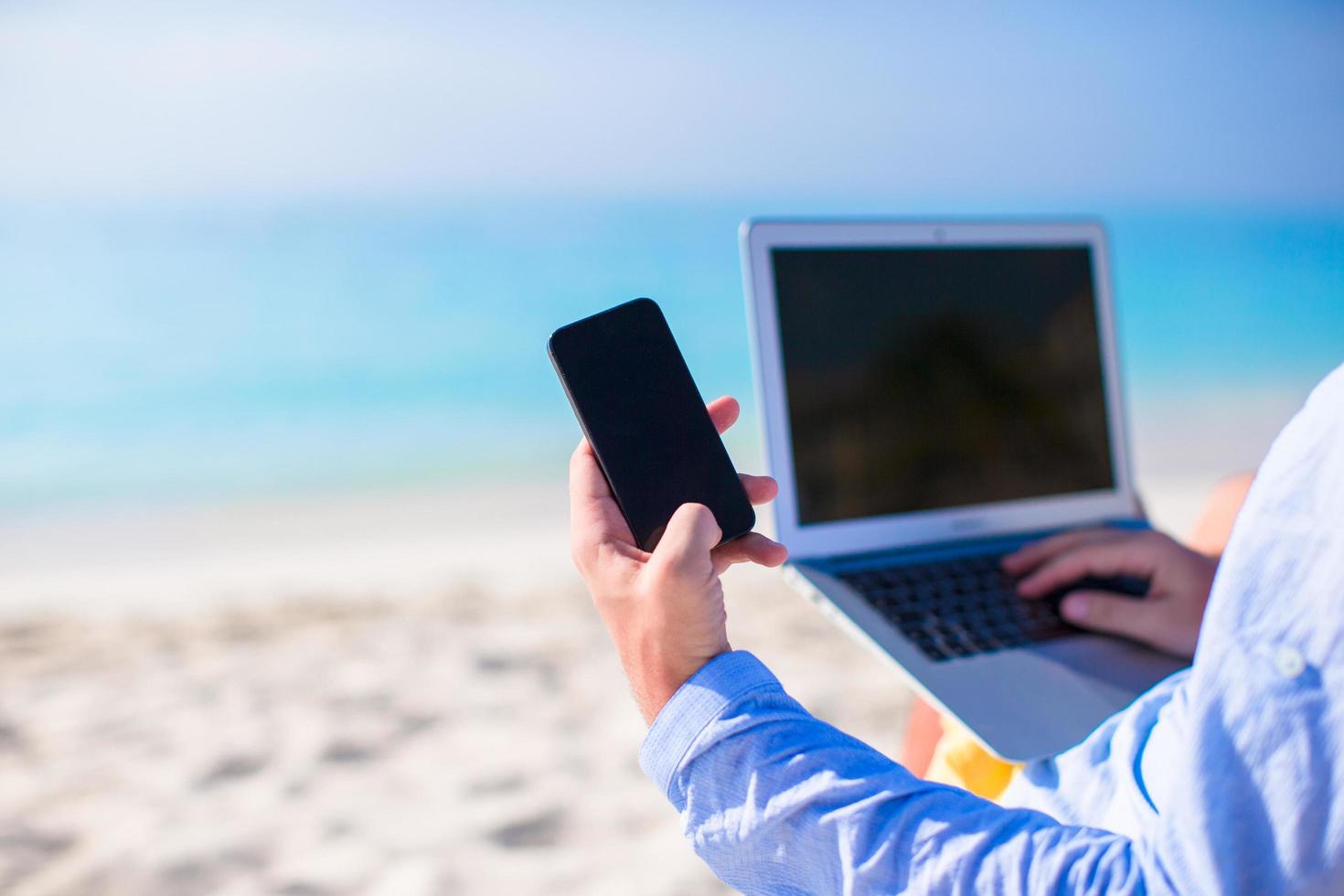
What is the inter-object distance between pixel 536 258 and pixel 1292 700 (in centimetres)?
955

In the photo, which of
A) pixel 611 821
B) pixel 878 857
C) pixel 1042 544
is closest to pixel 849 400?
pixel 1042 544

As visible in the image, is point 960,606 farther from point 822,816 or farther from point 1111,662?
point 822,816

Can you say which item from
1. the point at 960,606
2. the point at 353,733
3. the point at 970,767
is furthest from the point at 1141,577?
the point at 353,733

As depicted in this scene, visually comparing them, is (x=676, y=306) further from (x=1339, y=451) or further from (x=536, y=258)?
(x=1339, y=451)

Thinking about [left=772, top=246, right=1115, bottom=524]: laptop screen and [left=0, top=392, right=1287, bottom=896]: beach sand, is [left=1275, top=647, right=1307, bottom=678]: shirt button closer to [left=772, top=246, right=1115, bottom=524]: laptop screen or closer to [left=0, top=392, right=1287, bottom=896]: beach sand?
[left=772, top=246, right=1115, bottom=524]: laptop screen

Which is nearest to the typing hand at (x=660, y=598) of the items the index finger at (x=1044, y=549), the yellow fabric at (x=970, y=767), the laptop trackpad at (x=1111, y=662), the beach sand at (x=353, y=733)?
the yellow fabric at (x=970, y=767)

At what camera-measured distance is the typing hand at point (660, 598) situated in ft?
1.58

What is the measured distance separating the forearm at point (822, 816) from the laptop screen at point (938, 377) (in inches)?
22.0

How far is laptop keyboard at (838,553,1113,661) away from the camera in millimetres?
865

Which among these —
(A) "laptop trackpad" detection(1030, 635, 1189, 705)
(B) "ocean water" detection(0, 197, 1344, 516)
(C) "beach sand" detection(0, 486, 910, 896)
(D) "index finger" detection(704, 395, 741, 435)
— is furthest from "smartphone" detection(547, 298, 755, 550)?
(B) "ocean water" detection(0, 197, 1344, 516)

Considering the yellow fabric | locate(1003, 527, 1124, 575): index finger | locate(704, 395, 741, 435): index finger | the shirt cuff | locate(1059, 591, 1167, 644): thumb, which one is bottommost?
the yellow fabric

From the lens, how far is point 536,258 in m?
9.58

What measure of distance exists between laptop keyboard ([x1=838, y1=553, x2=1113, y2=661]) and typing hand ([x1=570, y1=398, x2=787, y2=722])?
40 centimetres

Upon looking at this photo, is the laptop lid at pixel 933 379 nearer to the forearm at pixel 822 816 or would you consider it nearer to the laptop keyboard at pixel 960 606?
the laptop keyboard at pixel 960 606
